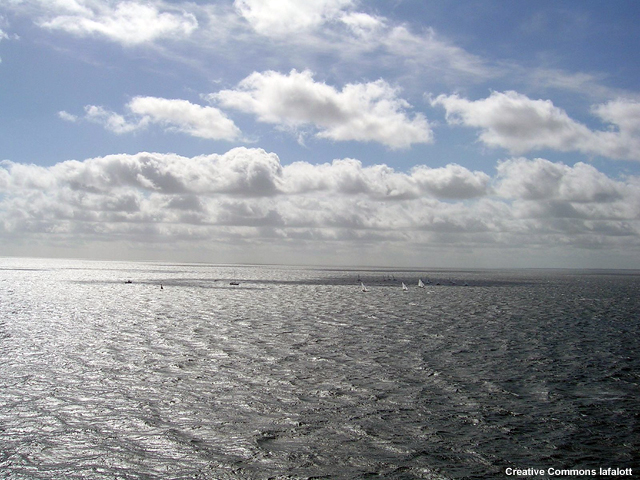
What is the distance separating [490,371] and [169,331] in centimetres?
3289

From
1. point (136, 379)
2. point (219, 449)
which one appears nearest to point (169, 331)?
point (136, 379)

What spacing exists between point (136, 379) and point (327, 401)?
12450 millimetres

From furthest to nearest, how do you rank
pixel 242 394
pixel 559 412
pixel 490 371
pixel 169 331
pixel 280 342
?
pixel 169 331, pixel 280 342, pixel 490 371, pixel 242 394, pixel 559 412

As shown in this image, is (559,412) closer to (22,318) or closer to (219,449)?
(219,449)

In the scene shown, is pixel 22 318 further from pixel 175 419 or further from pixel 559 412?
pixel 559 412

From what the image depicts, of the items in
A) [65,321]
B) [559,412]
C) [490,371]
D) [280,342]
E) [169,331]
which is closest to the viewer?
[559,412]

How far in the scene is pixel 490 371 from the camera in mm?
34719

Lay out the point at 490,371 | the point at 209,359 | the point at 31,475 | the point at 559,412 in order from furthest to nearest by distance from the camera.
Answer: the point at 209,359, the point at 490,371, the point at 559,412, the point at 31,475

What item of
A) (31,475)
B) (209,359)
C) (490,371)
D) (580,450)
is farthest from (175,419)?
(490,371)

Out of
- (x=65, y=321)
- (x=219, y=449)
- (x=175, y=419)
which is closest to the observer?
(x=219, y=449)

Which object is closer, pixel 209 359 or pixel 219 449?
pixel 219 449

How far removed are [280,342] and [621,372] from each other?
26391 mm

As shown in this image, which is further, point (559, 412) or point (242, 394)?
point (242, 394)

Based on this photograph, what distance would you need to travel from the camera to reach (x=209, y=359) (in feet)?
125
